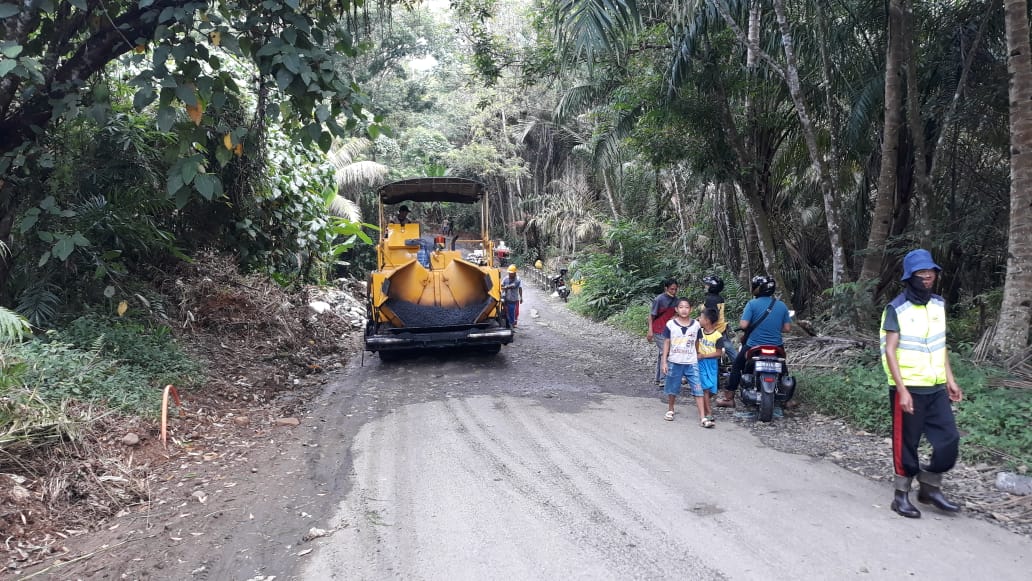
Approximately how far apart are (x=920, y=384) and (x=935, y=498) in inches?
30.2

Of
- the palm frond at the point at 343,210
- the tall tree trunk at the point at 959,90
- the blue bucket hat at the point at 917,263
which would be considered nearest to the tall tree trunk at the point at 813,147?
the tall tree trunk at the point at 959,90

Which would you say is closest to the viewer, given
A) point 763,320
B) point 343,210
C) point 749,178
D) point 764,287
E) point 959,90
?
point 763,320

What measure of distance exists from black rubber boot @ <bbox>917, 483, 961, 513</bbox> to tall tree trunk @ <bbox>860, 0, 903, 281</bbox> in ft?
14.6

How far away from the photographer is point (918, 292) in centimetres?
427

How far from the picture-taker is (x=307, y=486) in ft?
16.6

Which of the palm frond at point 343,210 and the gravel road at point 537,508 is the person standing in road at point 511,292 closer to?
the gravel road at point 537,508

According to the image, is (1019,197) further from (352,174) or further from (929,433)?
(352,174)

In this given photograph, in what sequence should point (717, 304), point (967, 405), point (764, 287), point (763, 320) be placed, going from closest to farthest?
1. point (967, 405)
2. point (763, 320)
3. point (764, 287)
4. point (717, 304)

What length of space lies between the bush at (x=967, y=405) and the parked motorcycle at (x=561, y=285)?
13547mm

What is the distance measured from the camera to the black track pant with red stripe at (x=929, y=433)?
418cm

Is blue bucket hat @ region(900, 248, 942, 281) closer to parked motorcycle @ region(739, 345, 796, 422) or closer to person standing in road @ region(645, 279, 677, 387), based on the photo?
parked motorcycle @ region(739, 345, 796, 422)

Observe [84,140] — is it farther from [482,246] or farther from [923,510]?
[923,510]

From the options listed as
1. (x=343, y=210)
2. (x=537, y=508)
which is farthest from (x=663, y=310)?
(x=343, y=210)

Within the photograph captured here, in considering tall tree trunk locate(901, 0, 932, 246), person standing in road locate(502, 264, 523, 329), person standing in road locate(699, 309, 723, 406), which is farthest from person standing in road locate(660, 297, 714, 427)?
person standing in road locate(502, 264, 523, 329)
